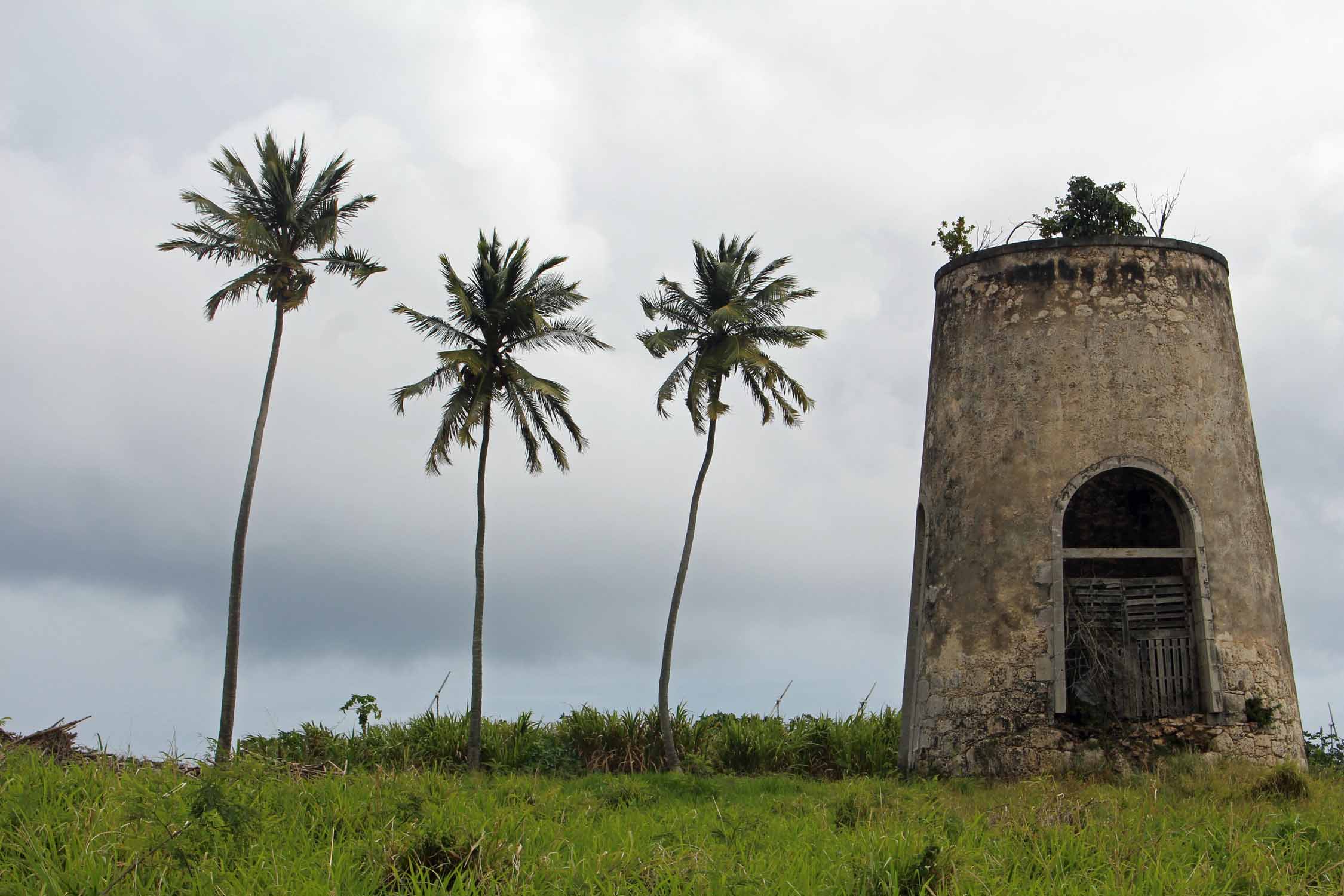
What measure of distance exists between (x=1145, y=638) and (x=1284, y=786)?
2972 millimetres

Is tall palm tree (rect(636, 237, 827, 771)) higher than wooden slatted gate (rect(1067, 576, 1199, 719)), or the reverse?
tall palm tree (rect(636, 237, 827, 771))

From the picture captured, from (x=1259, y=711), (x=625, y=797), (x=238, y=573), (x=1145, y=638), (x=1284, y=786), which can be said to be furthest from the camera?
(x=238, y=573)

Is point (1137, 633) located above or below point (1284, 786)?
above

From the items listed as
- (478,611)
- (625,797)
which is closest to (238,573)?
(478,611)

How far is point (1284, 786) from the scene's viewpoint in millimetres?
13180

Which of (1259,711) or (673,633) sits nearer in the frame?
(1259,711)

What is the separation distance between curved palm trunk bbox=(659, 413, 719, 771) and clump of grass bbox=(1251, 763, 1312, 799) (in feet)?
42.7

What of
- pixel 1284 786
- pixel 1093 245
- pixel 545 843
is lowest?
pixel 545 843

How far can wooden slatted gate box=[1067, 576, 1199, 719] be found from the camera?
51.2 feet

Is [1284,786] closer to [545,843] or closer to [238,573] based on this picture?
[545,843]

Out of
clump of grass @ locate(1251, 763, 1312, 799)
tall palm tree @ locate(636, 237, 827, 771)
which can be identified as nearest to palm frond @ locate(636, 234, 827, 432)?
tall palm tree @ locate(636, 237, 827, 771)

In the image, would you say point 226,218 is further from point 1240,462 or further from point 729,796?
point 1240,462

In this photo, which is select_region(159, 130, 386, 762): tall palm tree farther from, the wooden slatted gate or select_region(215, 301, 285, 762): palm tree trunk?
the wooden slatted gate

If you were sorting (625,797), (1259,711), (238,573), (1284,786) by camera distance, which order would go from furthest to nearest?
(238,573)
(1259,711)
(1284,786)
(625,797)
